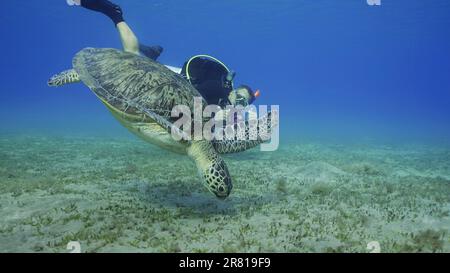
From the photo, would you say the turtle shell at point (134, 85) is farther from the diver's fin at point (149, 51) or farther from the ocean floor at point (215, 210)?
A: the diver's fin at point (149, 51)

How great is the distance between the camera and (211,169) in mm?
6184

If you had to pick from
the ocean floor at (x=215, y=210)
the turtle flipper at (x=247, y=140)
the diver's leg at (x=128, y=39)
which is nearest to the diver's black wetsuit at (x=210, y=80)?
the diver's leg at (x=128, y=39)

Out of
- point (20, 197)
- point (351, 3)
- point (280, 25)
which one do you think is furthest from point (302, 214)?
point (280, 25)

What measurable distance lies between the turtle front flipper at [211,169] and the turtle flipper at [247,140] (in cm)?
88

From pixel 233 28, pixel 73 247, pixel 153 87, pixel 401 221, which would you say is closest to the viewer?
pixel 73 247

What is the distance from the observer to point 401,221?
6824mm

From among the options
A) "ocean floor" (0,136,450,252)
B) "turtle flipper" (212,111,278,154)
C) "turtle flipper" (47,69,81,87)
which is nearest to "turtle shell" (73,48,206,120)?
"turtle flipper" (47,69,81,87)

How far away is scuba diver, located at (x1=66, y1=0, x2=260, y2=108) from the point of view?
11.1 meters

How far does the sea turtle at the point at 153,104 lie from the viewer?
6.39 m

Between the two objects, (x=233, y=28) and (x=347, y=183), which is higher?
(x=233, y=28)

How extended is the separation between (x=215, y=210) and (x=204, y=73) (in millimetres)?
6173

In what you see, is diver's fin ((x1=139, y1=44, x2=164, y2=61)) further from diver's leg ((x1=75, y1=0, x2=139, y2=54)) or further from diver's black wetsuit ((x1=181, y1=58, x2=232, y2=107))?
diver's black wetsuit ((x1=181, y1=58, x2=232, y2=107))
